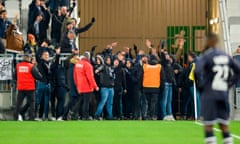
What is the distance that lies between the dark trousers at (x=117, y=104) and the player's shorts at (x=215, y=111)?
14.8 metres

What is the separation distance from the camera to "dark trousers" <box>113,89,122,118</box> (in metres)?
27.2

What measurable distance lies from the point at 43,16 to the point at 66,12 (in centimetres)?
86

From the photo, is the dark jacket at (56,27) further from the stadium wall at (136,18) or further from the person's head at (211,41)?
the person's head at (211,41)

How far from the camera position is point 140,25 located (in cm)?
3753

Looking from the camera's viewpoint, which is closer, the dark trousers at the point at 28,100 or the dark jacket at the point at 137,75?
the dark trousers at the point at 28,100

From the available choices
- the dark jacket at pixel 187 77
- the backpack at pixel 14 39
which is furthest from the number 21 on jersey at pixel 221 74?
the backpack at pixel 14 39

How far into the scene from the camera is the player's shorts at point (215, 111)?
40.3ft

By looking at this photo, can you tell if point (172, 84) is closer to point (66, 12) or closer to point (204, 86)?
point (66, 12)

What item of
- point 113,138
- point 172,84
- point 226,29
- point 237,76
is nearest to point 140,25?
point 226,29

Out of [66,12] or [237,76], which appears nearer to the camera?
[237,76]

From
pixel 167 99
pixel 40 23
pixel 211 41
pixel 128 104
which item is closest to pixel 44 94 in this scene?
pixel 40 23

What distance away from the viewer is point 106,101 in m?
26.7

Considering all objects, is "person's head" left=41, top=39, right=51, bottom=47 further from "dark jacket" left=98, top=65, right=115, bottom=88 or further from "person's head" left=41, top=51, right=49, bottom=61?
"dark jacket" left=98, top=65, right=115, bottom=88

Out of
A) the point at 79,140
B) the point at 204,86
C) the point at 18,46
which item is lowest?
the point at 79,140
